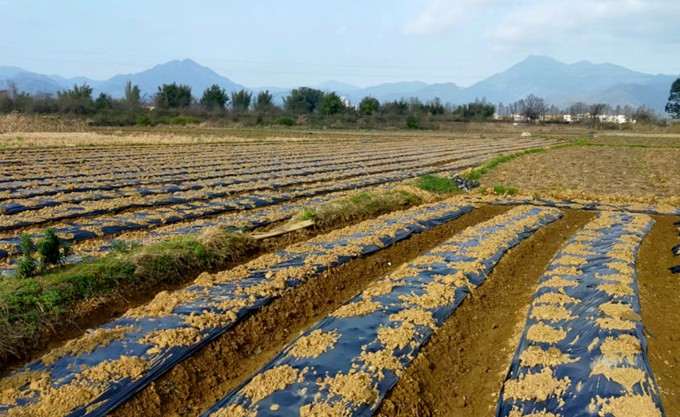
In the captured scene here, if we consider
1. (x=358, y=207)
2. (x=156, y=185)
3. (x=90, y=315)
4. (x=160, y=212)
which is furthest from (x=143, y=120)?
(x=90, y=315)

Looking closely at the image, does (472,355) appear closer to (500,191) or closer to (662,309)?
(662,309)

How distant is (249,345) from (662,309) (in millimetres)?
3929

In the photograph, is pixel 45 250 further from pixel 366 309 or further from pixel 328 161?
pixel 328 161

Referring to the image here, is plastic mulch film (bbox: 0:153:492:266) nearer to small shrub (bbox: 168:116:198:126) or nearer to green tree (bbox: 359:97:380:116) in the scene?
small shrub (bbox: 168:116:198:126)

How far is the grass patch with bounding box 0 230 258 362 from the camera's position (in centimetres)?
416

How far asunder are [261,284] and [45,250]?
6.84 ft

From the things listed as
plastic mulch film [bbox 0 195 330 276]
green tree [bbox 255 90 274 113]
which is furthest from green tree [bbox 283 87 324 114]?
plastic mulch film [bbox 0 195 330 276]

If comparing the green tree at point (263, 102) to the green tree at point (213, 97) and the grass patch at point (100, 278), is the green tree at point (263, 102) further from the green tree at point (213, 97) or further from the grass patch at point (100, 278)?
the grass patch at point (100, 278)

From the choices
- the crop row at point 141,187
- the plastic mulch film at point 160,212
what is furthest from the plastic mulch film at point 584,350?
the crop row at point 141,187

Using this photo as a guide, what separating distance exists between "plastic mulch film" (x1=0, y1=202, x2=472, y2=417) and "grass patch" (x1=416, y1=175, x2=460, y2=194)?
6.26m

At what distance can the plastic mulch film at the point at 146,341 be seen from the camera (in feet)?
A: 10.4

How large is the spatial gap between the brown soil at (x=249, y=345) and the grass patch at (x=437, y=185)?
5.71 metres

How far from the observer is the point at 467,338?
175 inches

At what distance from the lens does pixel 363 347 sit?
387cm
